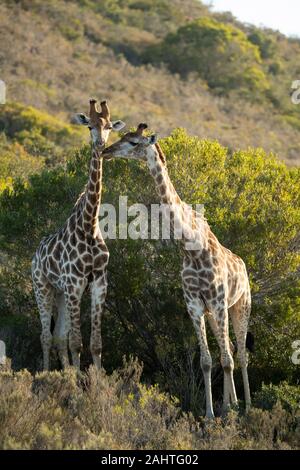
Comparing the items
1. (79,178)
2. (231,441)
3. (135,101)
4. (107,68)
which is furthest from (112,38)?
(231,441)

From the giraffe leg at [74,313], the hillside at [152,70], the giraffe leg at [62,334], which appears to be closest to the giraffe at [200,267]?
the giraffe leg at [74,313]

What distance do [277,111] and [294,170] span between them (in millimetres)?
30068

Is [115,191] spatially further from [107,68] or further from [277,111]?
[277,111]

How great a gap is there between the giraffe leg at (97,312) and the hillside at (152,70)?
69.9ft

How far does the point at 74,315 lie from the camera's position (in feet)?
31.5

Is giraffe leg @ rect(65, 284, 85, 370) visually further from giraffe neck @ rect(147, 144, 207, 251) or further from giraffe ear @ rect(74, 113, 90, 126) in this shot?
giraffe ear @ rect(74, 113, 90, 126)

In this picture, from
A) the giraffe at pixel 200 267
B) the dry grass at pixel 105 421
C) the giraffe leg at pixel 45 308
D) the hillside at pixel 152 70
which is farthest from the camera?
the hillside at pixel 152 70

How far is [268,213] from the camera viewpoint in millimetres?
10695

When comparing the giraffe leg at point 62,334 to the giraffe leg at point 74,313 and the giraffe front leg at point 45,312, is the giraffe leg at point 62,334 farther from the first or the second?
the giraffe leg at point 74,313

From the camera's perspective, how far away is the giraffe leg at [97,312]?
949cm

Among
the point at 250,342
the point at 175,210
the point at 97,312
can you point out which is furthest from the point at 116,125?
the point at 250,342

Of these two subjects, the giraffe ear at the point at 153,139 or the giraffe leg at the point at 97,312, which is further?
the giraffe leg at the point at 97,312

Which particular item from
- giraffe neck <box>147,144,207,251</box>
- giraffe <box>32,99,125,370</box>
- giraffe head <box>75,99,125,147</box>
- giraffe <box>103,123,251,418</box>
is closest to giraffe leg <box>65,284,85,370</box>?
giraffe <box>32,99,125,370</box>

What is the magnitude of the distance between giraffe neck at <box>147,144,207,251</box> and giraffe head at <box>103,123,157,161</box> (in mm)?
81
